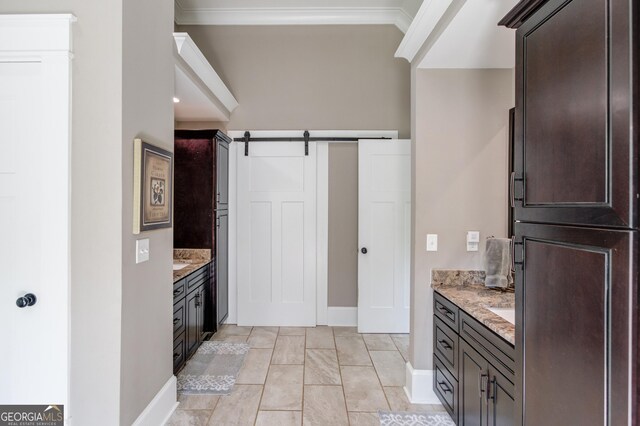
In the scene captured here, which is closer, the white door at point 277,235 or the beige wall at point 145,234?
the beige wall at point 145,234

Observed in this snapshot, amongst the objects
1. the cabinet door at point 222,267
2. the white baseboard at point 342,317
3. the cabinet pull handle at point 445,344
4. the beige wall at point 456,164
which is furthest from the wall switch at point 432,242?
the cabinet door at point 222,267

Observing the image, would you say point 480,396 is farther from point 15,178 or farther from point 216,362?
point 15,178

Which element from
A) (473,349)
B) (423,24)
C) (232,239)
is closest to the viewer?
(473,349)

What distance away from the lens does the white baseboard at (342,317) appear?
388cm

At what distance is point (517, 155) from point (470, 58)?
4.63 ft

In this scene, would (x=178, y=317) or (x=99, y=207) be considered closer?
(x=99, y=207)

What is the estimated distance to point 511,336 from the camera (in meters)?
1.40

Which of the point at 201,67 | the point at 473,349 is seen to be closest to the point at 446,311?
the point at 473,349

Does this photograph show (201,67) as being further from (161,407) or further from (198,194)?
(161,407)

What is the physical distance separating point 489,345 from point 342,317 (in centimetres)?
242

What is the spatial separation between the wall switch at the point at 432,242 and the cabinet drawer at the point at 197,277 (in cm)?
202

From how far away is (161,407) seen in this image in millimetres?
2072

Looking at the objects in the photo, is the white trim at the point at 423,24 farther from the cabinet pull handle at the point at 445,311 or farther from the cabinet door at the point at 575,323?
the cabinet pull handle at the point at 445,311

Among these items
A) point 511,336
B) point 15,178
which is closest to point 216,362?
point 15,178
